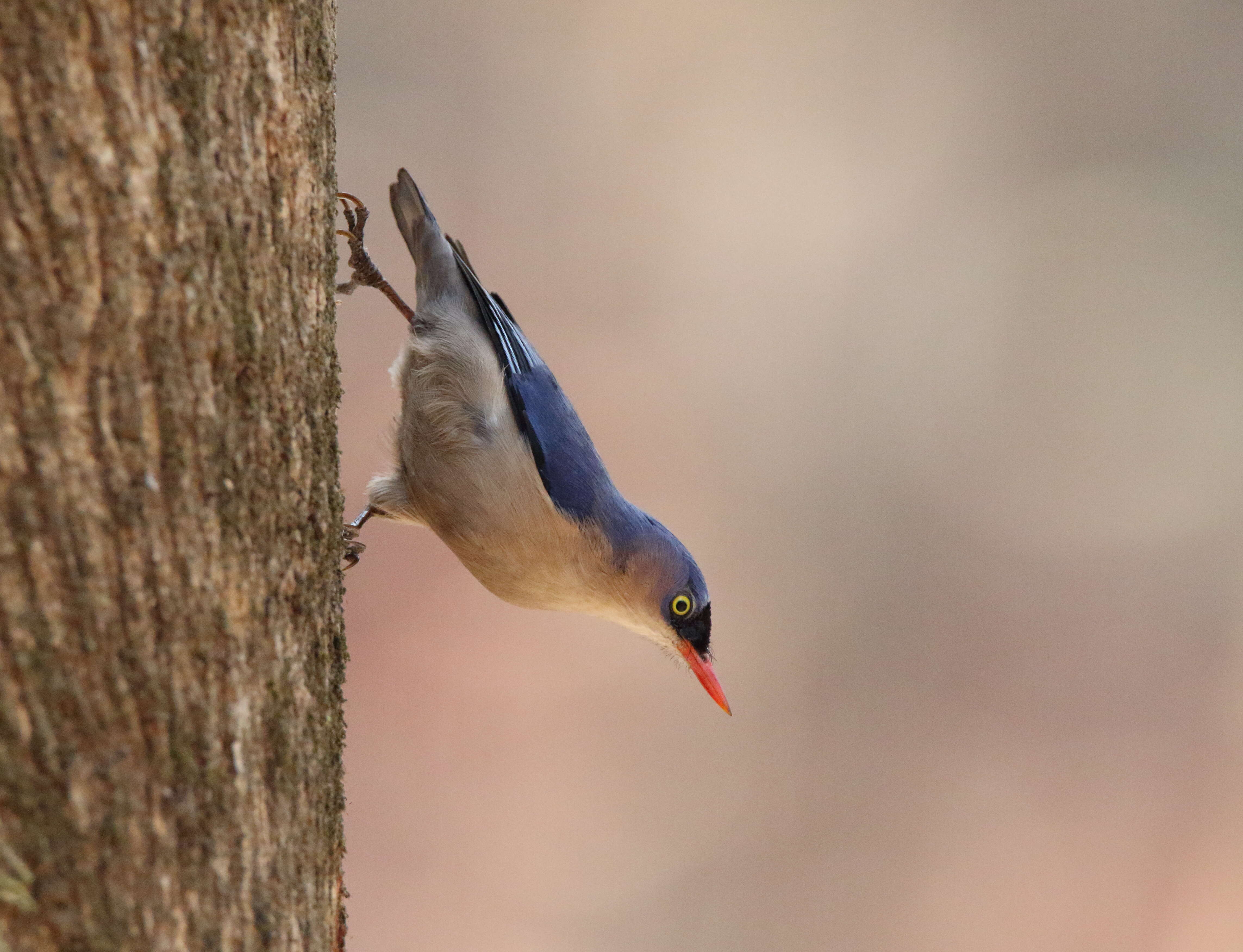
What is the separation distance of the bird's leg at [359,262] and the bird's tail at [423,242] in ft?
0.32

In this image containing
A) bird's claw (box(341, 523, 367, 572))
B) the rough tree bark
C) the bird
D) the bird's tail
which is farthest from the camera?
the bird's tail

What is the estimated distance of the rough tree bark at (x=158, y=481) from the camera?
0.97 meters

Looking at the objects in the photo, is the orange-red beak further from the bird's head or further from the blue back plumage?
the blue back plumage

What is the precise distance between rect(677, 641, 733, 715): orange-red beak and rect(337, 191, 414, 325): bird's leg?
1.23m

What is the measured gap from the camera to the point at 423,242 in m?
3.14

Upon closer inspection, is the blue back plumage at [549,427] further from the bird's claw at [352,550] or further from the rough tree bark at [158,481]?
the rough tree bark at [158,481]

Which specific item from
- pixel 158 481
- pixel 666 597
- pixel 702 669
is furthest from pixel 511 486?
pixel 158 481

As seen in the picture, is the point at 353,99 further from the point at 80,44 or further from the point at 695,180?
the point at 80,44

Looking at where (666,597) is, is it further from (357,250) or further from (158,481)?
(158,481)

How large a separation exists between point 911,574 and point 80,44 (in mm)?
4455

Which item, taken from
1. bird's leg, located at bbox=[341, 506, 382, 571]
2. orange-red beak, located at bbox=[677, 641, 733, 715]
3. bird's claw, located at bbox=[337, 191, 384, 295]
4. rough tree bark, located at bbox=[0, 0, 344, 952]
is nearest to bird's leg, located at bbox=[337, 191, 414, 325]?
bird's claw, located at bbox=[337, 191, 384, 295]

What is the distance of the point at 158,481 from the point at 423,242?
2194 mm

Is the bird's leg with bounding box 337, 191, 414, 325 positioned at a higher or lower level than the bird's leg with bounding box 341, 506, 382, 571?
higher

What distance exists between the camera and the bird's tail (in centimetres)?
310
